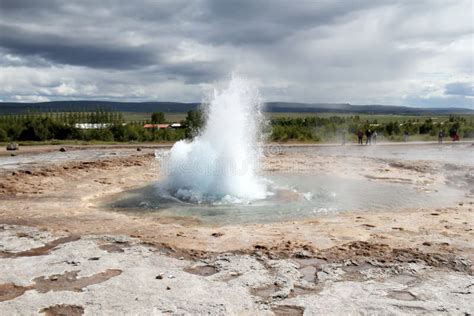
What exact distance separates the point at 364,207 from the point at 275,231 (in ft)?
12.0

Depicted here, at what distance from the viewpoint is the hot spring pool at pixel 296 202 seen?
988cm

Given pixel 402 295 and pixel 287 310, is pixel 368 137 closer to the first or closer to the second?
pixel 402 295

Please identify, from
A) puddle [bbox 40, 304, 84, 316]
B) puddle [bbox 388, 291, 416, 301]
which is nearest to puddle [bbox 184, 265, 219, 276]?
puddle [bbox 40, 304, 84, 316]

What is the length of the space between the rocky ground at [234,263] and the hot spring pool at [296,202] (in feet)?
2.31

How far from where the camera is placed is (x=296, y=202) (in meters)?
11.3

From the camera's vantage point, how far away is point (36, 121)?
35.7 meters

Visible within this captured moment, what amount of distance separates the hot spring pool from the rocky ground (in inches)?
27.7

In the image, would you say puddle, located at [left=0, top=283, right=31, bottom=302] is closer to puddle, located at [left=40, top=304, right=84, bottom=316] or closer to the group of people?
puddle, located at [left=40, top=304, right=84, bottom=316]

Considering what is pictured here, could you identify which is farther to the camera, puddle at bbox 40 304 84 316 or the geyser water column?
the geyser water column

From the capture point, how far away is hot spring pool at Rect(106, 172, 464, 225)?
9.88m

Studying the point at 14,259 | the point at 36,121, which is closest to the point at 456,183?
the point at 14,259

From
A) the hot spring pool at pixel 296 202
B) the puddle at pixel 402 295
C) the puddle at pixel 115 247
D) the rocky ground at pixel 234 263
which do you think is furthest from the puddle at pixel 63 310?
the hot spring pool at pixel 296 202

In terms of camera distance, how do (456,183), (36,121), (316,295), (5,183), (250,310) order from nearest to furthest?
1. (250,310)
2. (316,295)
3. (5,183)
4. (456,183)
5. (36,121)

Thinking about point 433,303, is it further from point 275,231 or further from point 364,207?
point 364,207
